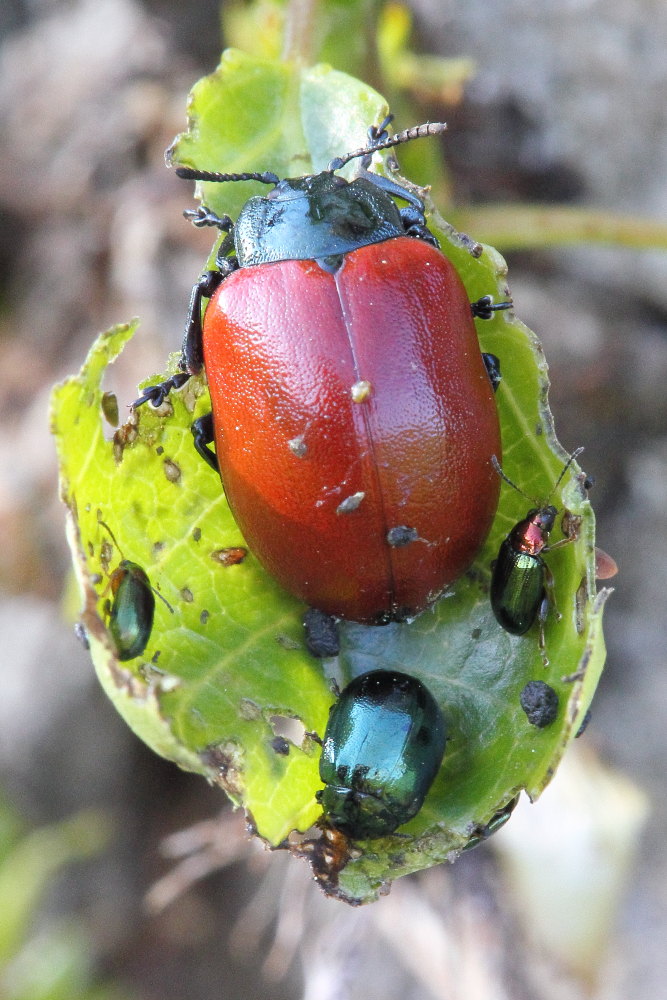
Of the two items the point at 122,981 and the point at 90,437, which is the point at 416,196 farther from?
the point at 122,981

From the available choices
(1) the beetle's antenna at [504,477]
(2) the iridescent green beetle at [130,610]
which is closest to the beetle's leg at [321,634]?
(2) the iridescent green beetle at [130,610]

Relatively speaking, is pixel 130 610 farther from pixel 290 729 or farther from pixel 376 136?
pixel 376 136

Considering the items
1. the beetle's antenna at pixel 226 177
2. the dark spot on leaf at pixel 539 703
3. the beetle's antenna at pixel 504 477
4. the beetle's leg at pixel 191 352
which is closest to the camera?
the dark spot on leaf at pixel 539 703

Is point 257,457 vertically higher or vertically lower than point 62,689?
higher

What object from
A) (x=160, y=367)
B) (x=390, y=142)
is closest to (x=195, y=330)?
(x=390, y=142)

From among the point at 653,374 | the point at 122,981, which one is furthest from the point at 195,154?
the point at 122,981

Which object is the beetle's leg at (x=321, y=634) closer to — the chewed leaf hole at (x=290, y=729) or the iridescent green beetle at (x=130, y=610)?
the chewed leaf hole at (x=290, y=729)
